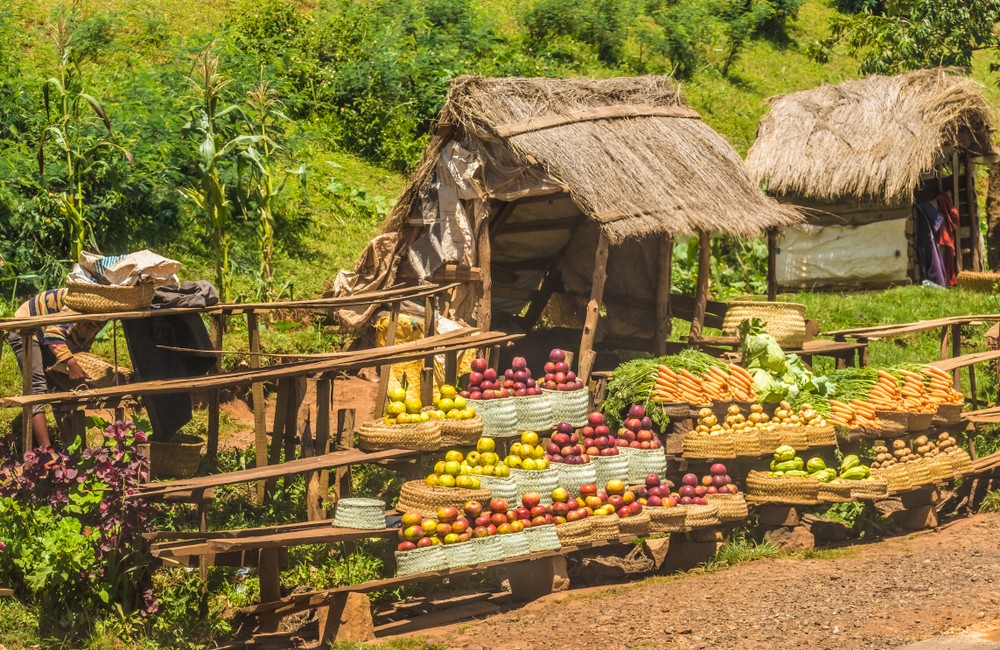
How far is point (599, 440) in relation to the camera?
9492 mm

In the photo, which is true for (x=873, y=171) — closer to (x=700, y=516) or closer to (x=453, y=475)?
(x=700, y=516)

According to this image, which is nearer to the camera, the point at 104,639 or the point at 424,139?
the point at 104,639

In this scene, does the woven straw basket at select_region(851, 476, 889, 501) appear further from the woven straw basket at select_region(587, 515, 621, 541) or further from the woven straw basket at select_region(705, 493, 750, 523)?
the woven straw basket at select_region(587, 515, 621, 541)

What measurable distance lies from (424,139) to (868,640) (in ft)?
41.2

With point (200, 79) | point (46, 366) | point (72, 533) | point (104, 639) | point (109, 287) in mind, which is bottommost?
point (104, 639)

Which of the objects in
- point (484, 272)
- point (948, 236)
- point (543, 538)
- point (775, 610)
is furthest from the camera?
point (948, 236)

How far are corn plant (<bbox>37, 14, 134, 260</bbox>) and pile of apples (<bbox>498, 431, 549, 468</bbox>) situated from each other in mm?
4862

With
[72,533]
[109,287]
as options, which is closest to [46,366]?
[109,287]

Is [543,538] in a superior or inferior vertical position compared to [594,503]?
inferior

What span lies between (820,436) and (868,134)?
808 cm

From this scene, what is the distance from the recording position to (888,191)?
16500 millimetres

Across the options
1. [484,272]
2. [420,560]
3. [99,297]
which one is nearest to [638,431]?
[420,560]

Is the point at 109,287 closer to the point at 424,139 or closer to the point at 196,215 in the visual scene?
the point at 196,215

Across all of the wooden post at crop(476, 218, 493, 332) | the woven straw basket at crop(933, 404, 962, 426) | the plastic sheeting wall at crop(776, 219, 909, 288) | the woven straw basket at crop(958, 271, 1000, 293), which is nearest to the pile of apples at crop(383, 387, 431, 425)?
the wooden post at crop(476, 218, 493, 332)
